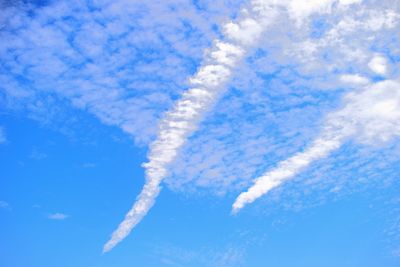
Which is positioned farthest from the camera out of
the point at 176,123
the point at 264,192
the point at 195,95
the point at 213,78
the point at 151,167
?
the point at 264,192

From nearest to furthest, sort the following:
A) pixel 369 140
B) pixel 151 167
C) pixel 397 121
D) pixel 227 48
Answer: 1. pixel 227 48
2. pixel 397 121
3. pixel 369 140
4. pixel 151 167

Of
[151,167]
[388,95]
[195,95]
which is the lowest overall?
[388,95]

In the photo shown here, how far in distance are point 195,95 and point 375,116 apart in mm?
10693

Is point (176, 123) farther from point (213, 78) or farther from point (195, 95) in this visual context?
point (213, 78)

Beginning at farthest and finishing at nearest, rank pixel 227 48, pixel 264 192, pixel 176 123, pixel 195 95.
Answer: pixel 264 192 < pixel 176 123 < pixel 195 95 < pixel 227 48

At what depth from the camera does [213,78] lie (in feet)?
51.9

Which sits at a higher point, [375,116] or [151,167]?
[151,167]

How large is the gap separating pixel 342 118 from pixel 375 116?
201 cm

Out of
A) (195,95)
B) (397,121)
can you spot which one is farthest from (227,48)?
(397,121)

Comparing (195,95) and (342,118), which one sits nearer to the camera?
(195,95)

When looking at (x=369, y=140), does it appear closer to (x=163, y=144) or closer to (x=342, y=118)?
(x=342, y=118)

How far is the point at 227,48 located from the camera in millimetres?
14391

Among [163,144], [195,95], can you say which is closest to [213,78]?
[195,95]

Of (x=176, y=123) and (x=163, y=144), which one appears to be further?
(x=163, y=144)
